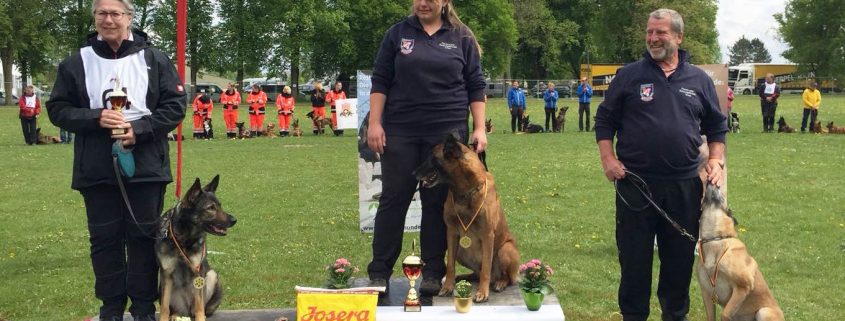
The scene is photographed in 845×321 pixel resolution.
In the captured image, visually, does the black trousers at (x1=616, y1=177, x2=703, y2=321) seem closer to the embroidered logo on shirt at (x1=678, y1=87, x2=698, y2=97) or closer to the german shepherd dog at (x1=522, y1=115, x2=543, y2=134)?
the embroidered logo on shirt at (x1=678, y1=87, x2=698, y2=97)

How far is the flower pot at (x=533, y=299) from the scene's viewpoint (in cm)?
455

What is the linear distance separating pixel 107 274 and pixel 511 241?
8.16ft

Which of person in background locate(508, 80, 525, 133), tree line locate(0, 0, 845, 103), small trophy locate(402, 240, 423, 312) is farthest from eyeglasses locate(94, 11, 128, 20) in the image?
tree line locate(0, 0, 845, 103)

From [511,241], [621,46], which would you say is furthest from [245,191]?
[621,46]

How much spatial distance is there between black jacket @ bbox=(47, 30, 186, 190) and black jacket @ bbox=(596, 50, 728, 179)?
2596 millimetres

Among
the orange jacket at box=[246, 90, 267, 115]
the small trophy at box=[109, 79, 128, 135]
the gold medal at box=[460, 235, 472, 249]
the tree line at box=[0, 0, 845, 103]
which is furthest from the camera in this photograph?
the tree line at box=[0, 0, 845, 103]

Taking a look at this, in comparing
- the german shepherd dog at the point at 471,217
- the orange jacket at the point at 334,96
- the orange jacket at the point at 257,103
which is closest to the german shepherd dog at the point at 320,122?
the orange jacket at the point at 334,96

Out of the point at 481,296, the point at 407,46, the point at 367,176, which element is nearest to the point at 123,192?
the point at 407,46

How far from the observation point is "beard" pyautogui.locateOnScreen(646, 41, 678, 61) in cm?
436

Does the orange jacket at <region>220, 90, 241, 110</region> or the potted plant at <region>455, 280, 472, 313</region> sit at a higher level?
the orange jacket at <region>220, 90, 241, 110</region>

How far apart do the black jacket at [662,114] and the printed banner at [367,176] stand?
11.6 ft

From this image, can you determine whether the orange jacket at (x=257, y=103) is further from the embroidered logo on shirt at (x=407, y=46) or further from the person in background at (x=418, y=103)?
the embroidered logo on shirt at (x=407, y=46)

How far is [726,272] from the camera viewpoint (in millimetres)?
4172

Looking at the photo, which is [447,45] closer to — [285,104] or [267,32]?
[285,104]
